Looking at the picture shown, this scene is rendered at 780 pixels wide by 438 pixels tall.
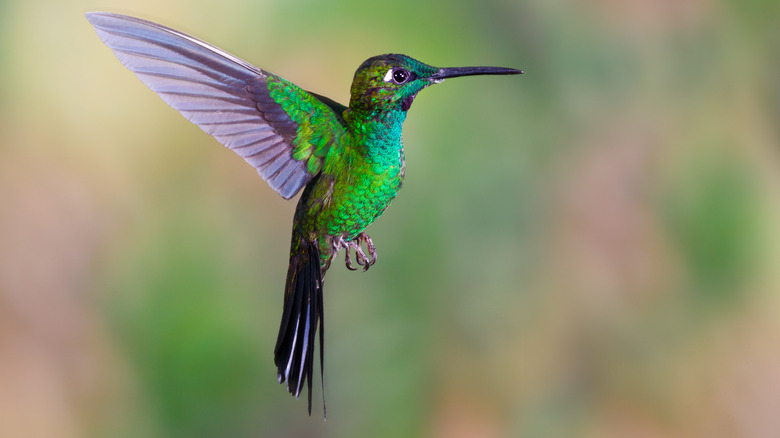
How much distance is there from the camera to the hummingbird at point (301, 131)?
38cm

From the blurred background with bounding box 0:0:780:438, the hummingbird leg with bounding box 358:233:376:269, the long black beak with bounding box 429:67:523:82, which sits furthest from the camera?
the blurred background with bounding box 0:0:780:438

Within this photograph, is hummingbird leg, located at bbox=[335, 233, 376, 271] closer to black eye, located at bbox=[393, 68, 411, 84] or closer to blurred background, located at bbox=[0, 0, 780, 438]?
black eye, located at bbox=[393, 68, 411, 84]

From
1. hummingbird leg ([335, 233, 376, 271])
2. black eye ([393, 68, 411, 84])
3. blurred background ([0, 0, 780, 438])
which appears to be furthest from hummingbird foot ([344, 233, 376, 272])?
blurred background ([0, 0, 780, 438])

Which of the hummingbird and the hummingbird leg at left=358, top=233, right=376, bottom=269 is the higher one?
the hummingbird

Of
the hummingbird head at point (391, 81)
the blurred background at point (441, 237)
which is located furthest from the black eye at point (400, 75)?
the blurred background at point (441, 237)

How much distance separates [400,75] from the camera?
0.37m

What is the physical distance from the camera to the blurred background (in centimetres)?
101

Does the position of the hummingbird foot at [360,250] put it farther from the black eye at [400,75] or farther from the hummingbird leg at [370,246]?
the black eye at [400,75]

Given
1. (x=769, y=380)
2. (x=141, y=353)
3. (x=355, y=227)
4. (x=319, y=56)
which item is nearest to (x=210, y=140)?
(x=319, y=56)

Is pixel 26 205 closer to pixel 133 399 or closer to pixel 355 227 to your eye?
pixel 133 399

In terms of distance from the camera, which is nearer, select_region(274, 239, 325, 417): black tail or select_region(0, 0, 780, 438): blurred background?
select_region(274, 239, 325, 417): black tail

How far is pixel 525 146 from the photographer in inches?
45.2

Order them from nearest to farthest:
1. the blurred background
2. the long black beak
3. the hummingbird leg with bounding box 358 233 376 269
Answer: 1. the long black beak
2. the hummingbird leg with bounding box 358 233 376 269
3. the blurred background

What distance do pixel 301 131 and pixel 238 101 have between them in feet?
0.13
